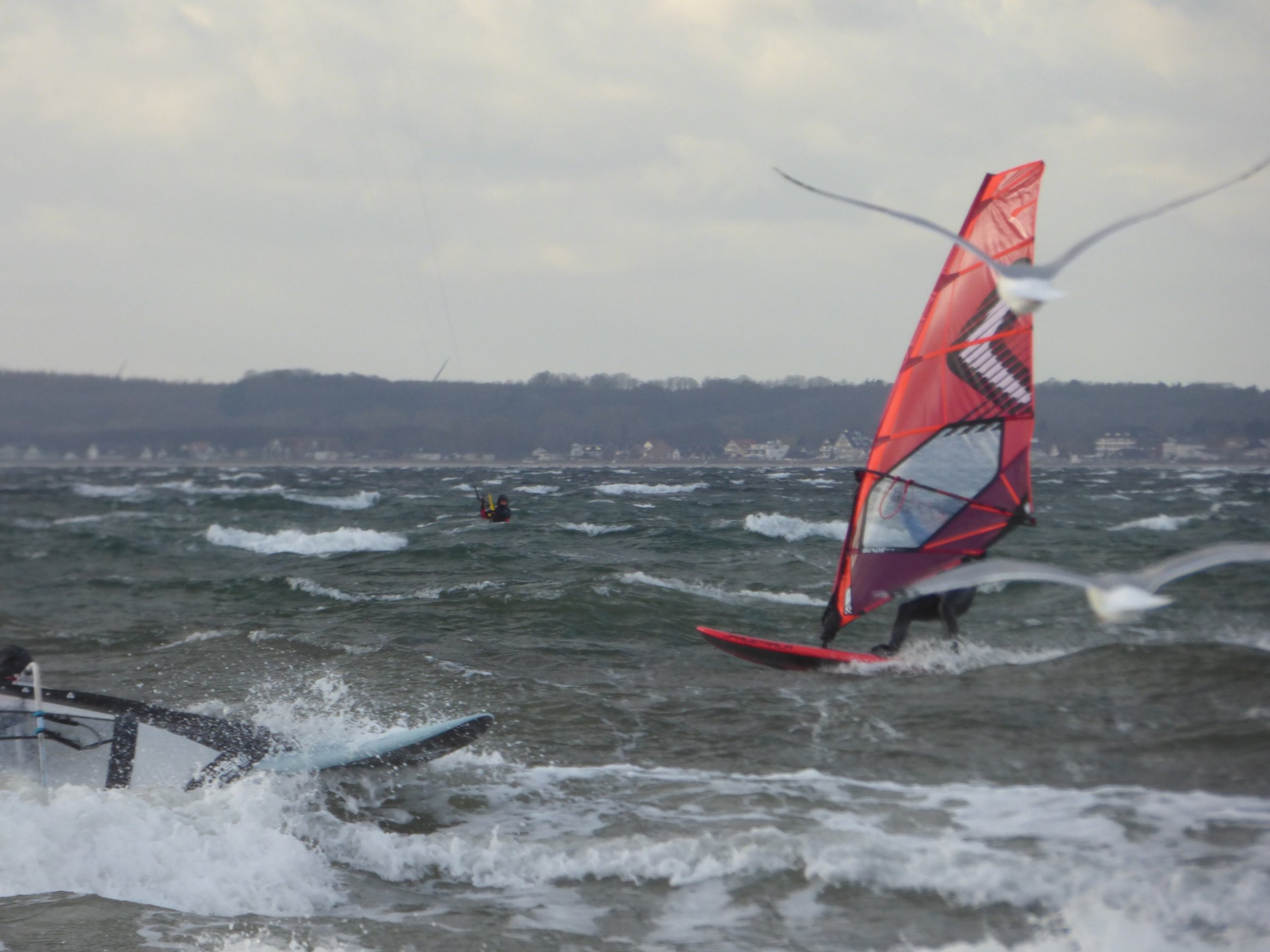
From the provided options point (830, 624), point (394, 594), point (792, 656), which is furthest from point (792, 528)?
point (792, 656)

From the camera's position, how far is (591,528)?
29.3 metres

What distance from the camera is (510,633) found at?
13.0 meters

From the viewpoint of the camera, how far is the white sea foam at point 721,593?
51.3ft

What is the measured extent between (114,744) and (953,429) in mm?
7977

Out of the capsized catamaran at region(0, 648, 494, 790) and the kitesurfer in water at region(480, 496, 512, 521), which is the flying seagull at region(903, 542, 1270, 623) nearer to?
the capsized catamaran at region(0, 648, 494, 790)

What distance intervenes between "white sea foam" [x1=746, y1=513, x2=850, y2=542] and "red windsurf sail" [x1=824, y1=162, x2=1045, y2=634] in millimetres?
14362

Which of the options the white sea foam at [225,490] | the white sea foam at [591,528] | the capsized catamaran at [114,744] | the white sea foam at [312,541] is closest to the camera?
the capsized catamaran at [114,744]

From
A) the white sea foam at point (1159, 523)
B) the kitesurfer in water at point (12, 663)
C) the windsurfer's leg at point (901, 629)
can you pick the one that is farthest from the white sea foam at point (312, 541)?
the white sea foam at point (1159, 523)

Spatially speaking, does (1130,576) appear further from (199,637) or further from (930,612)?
(199,637)

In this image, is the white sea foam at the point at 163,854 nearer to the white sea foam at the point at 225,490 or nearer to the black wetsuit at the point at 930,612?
the black wetsuit at the point at 930,612

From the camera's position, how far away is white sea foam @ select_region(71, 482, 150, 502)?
182 ft

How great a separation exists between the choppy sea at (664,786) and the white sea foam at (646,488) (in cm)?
3476

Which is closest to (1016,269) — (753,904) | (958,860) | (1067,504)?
(958,860)

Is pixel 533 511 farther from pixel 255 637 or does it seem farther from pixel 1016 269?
pixel 1016 269
